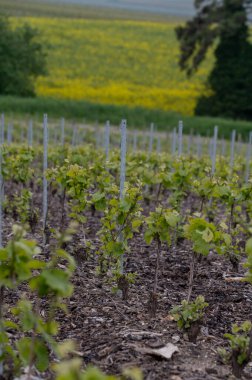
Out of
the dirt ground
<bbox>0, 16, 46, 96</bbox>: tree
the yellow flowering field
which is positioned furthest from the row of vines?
the yellow flowering field

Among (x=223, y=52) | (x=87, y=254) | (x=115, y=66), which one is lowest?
(x=115, y=66)

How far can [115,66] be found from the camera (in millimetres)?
46469

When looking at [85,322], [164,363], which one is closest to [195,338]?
[164,363]

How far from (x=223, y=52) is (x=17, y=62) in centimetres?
1094

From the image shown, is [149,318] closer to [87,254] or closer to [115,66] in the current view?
[87,254]

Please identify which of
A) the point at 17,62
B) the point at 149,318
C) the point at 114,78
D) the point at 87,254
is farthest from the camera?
the point at 114,78

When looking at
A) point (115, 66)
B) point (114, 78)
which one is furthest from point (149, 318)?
point (115, 66)

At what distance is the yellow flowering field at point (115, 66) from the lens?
133ft

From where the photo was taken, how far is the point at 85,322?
18.3ft

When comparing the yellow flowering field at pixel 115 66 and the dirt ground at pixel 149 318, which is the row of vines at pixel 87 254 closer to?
the dirt ground at pixel 149 318

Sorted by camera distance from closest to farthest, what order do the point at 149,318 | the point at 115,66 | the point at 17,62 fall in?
the point at 149,318
the point at 17,62
the point at 115,66

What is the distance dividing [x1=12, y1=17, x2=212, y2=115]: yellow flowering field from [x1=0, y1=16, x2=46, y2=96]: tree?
2214 mm

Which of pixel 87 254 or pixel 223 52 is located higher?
pixel 223 52

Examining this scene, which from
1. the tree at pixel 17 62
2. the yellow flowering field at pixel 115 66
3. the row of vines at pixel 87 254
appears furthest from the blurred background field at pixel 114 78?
the row of vines at pixel 87 254
